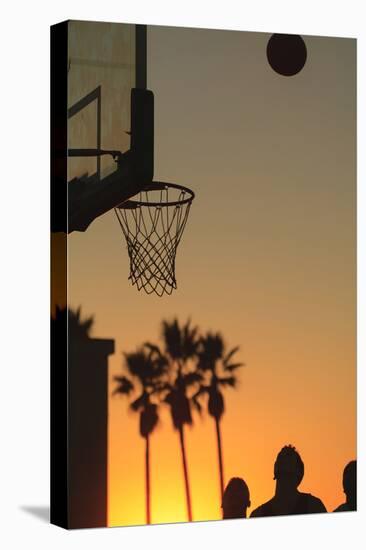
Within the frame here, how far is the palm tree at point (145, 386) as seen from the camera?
10.4 meters

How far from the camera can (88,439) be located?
10242mm

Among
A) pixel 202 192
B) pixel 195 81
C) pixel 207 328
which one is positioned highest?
pixel 195 81

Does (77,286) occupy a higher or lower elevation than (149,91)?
lower

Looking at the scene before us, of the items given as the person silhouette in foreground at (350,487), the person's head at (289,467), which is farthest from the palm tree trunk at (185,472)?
the person silhouette in foreground at (350,487)

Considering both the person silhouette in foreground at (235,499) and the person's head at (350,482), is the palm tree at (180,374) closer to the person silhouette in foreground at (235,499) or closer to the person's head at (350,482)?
the person silhouette in foreground at (235,499)

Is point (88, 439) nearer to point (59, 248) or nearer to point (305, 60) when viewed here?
point (59, 248)

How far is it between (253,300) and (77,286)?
4.06ft

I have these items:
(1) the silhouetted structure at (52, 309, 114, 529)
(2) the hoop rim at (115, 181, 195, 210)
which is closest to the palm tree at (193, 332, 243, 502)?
(1) the silhouetted structure at (52, 309, 114, 529)

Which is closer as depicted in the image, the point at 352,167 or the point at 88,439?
the point at 88,439

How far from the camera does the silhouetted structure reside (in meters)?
10.2

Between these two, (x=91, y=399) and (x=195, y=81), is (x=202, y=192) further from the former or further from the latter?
(x=91, y=399)

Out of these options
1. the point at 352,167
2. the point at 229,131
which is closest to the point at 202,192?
the point at 229,131

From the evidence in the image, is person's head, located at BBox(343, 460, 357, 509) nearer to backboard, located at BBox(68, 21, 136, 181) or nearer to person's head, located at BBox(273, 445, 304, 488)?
person's head, located at BBox(273, 445, 304, 488)

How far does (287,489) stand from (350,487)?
1.59 feet
